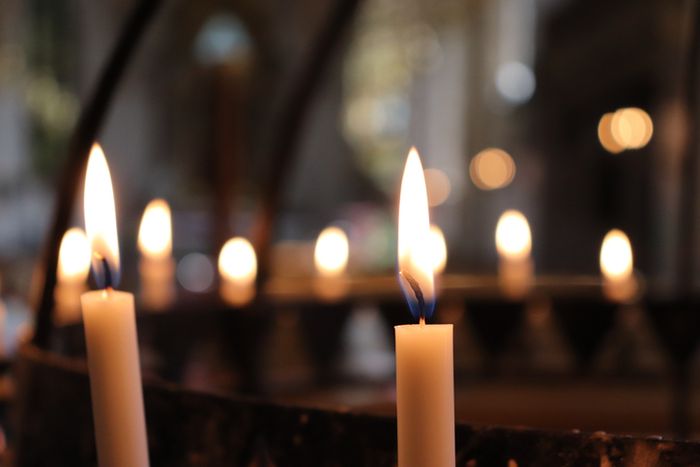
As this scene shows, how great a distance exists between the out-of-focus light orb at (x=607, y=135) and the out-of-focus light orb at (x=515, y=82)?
1815 millimetres

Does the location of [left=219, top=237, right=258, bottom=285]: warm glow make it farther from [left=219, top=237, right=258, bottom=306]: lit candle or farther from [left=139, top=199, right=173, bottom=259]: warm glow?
[left=139, top=199, right=173, bottom=259]: warm glow

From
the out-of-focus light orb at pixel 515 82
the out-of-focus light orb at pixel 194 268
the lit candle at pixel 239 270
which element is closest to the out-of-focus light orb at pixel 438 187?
the out-of-focus light orb at pixel 515 82

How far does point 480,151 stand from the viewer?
390 inches

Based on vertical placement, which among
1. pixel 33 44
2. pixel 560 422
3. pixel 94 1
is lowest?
pixel 560 422

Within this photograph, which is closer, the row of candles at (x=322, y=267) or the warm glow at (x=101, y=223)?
the warm glow at (x=101, y=223)

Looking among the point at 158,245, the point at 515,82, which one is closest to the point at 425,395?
the point at 158,245

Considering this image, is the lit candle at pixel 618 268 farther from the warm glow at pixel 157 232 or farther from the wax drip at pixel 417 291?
the wax drip at pixel 417 291

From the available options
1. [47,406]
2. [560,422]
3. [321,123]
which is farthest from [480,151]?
[47,406]

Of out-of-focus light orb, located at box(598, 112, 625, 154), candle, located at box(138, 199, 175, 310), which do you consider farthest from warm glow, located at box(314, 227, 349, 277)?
out-of-focus light orb, located at box(598, 112, 625, 154)

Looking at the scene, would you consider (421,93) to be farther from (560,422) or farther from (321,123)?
(560,422)

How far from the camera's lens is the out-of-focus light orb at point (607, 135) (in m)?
5.58

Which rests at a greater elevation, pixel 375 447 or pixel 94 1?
pixel 94 1

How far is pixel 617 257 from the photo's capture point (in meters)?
1.18

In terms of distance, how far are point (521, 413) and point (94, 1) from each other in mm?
8750
